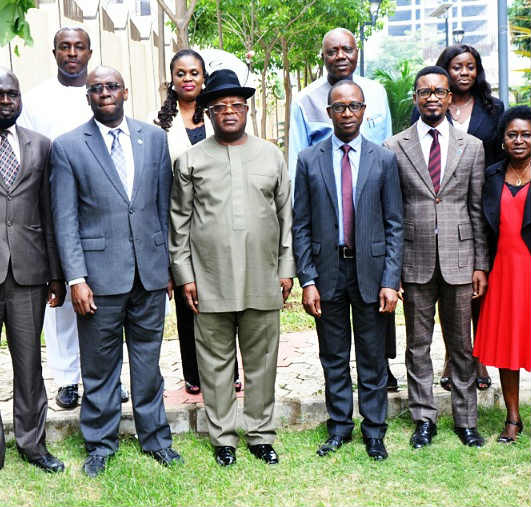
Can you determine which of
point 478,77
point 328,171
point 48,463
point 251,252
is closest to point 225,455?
point 48,463

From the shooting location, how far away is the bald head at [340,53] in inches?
204

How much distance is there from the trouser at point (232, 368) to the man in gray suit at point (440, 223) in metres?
0.96

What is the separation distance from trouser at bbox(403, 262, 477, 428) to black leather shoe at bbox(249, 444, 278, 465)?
3.24ft

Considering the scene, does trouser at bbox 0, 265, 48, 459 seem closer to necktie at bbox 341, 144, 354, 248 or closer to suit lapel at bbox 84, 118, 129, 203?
suit lapel at bbox 84, 118, 129, 203

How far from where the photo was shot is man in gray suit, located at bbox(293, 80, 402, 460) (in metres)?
4.55

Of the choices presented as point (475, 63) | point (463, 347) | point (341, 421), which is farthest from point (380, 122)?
point (341, 421)

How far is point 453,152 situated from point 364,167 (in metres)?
0.59

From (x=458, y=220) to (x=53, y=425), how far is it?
3.03 meters

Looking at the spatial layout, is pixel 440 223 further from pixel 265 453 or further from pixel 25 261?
pixel 25 261

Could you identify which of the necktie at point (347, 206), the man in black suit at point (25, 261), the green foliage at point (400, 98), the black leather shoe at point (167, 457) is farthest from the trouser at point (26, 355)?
the green foliage at point (400, 98)

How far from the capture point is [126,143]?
451 cm

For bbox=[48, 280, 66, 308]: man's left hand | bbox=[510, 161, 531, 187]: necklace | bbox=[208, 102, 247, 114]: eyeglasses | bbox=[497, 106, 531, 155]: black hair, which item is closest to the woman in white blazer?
bbox=[208, 102, 247, 114]: eyeglasses

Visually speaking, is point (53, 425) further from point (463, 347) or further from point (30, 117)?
point (463, 347)

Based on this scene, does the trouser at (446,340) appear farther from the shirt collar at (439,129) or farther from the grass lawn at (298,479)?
the shirt collar at (439,129)
